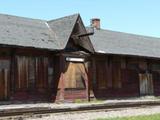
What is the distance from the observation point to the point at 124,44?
107 ft

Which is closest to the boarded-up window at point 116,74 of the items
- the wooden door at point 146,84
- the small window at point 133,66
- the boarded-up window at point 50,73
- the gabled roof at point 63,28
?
the small window at point 133,66

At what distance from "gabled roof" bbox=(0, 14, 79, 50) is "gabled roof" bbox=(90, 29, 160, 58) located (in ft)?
8.81

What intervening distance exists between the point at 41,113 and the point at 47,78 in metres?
9.60

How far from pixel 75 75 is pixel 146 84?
358 inches

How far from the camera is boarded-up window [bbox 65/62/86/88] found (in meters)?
25.9

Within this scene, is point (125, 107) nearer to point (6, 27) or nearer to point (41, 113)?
point (41, 113)

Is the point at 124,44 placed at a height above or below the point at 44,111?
above

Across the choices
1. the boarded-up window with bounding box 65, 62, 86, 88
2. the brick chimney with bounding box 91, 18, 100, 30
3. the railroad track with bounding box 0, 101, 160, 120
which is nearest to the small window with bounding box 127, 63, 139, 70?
the brick chimney with bounding box 91, 18, 100, 30

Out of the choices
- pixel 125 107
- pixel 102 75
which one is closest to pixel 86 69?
pixel 102 75

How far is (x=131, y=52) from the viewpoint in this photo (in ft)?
100

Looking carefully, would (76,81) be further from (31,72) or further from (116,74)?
(116,74)

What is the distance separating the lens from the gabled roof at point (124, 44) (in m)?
29.3

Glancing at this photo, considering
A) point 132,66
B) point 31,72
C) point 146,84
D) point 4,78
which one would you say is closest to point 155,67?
point 146,84

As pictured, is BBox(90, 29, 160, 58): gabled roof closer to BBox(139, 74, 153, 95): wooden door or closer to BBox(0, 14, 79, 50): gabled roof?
BBox(139, 74, 153, 95): wooden door
